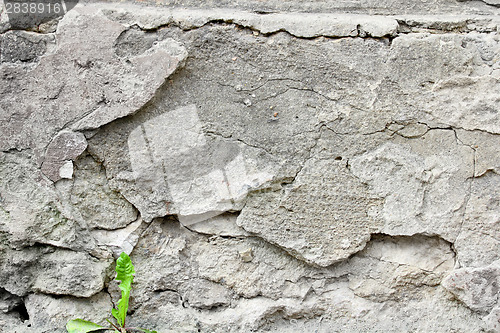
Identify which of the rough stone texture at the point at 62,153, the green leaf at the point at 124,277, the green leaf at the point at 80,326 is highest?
the rough stone texture at the point at 62,153

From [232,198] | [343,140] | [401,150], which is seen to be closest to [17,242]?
[232,198]

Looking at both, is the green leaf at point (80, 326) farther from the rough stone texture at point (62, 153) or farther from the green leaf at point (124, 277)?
the rough stone texture at point (62, 153)

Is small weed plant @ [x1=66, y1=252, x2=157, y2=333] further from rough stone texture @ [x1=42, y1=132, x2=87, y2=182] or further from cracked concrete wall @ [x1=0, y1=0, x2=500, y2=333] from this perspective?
rough stone texture @ [x1=42, y1=132, x2=87, y2=182]

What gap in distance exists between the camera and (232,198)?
4.93 ft

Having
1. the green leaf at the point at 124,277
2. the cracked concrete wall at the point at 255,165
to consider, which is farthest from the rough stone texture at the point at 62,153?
the green leaf at the point at 124,277

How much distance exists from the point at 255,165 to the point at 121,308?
67 cm

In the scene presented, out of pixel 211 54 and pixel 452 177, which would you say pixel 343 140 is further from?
pixel 211 54

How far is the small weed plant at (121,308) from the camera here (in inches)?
57.7

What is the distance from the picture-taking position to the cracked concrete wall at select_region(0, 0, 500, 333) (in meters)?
1.42

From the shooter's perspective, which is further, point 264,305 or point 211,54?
point 264,305

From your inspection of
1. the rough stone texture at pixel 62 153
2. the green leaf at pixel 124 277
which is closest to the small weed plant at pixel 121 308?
the green leaf at pixel 124 277

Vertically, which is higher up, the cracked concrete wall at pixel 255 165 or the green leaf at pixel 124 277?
the cracked concrete wall at pixel 255 165

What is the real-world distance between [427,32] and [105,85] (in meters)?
1.08

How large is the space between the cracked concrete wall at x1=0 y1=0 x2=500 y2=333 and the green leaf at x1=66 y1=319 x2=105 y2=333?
67 mm
